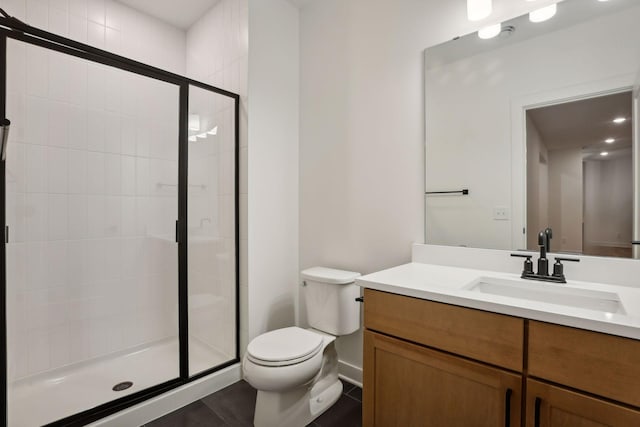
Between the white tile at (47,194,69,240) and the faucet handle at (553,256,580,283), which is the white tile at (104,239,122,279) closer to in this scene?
the white tile at (47,194,69,240)

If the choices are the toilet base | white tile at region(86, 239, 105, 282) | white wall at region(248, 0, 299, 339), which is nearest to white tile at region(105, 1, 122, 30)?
white wall at region(248, 0, 299, 339)

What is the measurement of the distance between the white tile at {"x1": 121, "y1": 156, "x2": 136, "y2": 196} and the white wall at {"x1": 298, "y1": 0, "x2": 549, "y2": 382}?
126 centimetres

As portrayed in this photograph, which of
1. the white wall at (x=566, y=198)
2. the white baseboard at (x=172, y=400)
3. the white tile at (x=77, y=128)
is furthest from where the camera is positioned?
the white tile at (x=77, y=128)

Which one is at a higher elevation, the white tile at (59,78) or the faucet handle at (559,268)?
the white tile at (59,78)

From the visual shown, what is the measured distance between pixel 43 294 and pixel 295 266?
1633 mm

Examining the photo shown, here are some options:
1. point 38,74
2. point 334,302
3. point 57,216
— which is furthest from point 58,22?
point 334,302

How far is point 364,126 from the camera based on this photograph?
2.01 m

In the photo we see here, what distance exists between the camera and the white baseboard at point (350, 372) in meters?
2.04

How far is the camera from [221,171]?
219 cm

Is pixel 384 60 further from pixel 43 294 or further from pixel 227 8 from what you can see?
pixel 43 294

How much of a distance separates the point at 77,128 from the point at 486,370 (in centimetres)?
270

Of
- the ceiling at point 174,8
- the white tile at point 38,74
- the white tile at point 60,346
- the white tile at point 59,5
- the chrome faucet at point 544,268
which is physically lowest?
the white tile at point 60,346

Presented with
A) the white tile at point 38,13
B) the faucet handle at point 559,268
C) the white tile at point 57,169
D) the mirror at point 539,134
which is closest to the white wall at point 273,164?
the mirror at point 539,134

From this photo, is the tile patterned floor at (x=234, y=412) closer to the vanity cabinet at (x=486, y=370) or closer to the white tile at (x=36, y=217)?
the vanity cabinet at (x=486, y=370)
